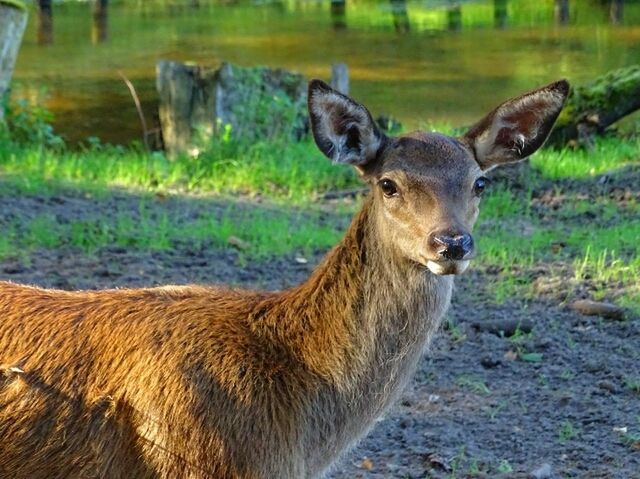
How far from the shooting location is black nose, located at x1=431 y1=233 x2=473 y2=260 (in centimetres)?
395

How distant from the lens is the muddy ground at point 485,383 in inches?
213

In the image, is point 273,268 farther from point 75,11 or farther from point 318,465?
point 75,11

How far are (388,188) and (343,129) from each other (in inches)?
11.8

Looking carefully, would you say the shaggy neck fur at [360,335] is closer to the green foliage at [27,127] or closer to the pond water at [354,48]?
Result: the green foliage at [27,127]

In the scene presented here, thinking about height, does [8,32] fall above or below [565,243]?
above

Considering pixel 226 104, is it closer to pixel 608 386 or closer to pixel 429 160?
pixel 608 386

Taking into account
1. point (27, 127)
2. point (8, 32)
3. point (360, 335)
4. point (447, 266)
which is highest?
point (8, 32)

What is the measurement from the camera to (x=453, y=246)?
13.0ft

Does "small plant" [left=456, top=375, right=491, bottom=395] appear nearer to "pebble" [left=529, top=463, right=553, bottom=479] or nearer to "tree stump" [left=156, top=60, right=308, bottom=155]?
"pebble" [left=529, top=463, right=553, bottom=479]

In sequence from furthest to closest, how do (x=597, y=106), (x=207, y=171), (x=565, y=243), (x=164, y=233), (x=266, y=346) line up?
A: (x=597, y=106) < (x=207, y=171) < (x=565, y=243) < (x=164, y=233) < (x=266, y=346)

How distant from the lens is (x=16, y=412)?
4.05m

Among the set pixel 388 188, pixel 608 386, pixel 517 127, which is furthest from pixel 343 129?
pixel 608 386

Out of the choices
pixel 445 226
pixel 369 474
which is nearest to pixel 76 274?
pixel 369 474

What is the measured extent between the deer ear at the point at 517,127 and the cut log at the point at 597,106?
24.9 ft
